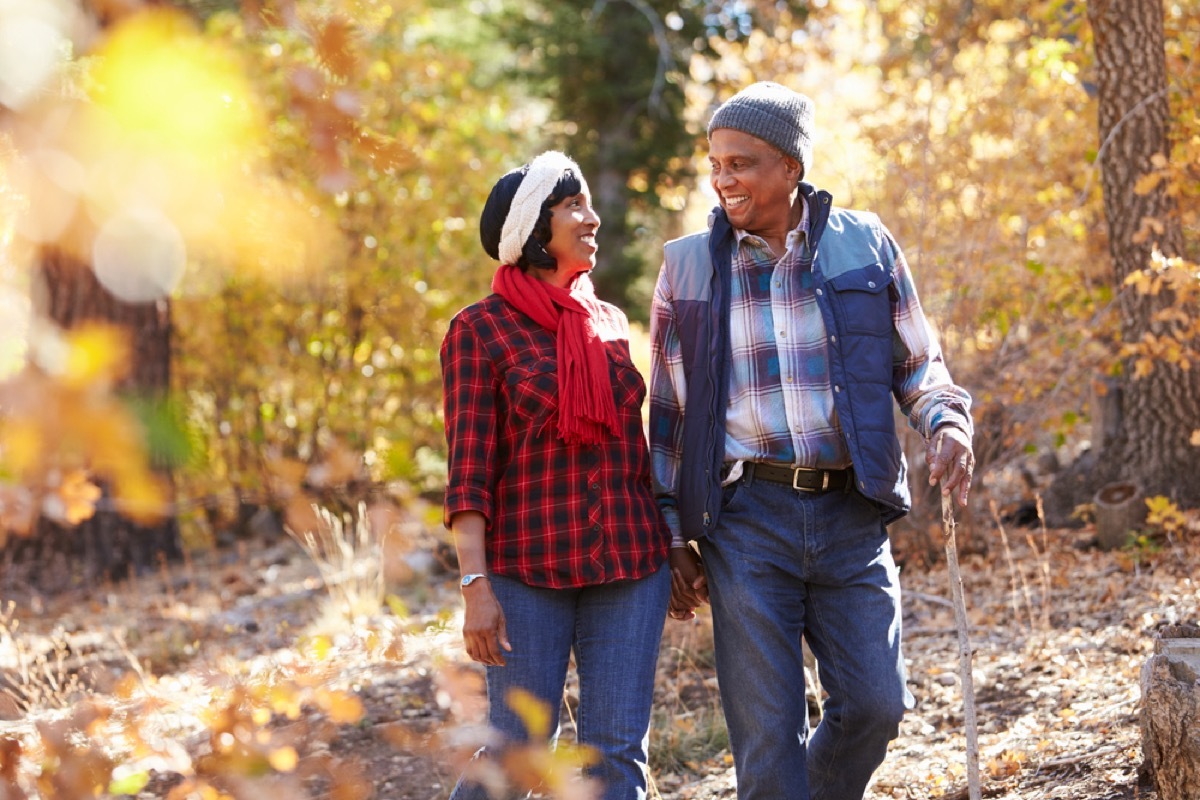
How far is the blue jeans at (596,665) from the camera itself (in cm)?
281

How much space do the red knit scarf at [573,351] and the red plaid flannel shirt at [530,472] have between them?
43 millimetres

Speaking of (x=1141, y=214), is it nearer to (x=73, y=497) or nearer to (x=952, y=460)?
(x=952, y=460)

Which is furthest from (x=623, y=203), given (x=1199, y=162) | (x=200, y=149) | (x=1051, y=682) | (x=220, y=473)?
(x=200, y=149)

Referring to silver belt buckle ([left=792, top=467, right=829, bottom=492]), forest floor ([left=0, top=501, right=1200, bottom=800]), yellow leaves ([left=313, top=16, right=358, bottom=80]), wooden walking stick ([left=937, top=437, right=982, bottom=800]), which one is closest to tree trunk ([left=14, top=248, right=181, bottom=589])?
forest floor ([left=0, top=501, right=1200, bottom=800])

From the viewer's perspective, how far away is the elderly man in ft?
9.57

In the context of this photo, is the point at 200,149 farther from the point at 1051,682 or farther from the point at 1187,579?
the point at 1187,579

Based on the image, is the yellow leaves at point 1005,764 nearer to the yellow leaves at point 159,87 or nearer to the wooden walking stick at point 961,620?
the wooden walking stick at point 961,620

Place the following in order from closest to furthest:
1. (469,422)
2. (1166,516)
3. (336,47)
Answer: (336,47) → (469,422) → (1166,516)

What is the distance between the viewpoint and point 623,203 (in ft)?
43.7

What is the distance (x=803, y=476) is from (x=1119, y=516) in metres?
4.61

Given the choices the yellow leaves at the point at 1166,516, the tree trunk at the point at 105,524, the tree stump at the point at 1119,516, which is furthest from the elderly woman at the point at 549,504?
the tree trunk at the point at 105,524

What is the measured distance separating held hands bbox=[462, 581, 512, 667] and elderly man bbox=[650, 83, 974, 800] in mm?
531

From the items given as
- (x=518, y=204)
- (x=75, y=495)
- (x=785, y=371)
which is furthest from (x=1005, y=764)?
(x=75, y=495)

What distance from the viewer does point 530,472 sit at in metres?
2.92
